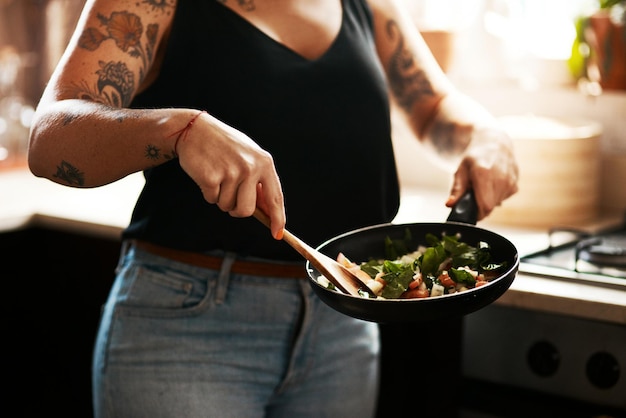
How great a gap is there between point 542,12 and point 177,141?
58.2 inches

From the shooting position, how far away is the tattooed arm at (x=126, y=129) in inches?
35.4

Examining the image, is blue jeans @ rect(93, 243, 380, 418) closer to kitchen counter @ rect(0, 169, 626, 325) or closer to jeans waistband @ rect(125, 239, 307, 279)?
jeans waistband @ rect(125, 239, 307, 279)

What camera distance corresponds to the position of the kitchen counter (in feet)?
4.17

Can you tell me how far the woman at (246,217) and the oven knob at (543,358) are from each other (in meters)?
0.27

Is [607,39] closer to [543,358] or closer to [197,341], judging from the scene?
[543,358]

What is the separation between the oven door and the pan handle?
26 cm

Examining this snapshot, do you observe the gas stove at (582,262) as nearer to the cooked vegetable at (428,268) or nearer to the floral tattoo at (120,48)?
the cooked vegetable at (428,268)

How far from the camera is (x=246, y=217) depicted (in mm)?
1130

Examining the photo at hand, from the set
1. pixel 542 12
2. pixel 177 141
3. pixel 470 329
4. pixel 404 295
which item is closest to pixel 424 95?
pixel 470 329

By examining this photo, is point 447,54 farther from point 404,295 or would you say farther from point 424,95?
point 404,295

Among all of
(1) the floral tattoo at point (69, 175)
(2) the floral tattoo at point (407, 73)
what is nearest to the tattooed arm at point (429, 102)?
(2) the floral tattoo at point (407, 73)

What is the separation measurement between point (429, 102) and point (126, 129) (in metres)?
0.63

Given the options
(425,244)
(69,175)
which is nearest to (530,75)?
(425,244)

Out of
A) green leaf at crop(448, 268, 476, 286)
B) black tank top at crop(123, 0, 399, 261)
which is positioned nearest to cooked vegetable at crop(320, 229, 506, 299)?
green leaf at crop(448, 268, 476, 286)
